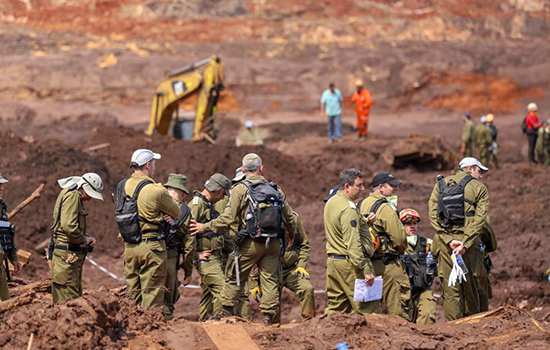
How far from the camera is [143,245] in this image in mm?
9344

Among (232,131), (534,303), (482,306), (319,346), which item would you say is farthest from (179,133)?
(319,346)

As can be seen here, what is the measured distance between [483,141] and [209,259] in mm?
15330

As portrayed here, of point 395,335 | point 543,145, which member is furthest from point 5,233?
point 543,145

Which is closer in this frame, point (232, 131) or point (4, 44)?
point (232, 131)

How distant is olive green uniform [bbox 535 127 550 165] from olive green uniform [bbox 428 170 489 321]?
643 inches

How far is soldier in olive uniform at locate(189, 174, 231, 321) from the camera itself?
1064cm

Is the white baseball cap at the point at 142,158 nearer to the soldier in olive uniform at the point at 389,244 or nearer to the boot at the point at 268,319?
the boot at the point at 268,319

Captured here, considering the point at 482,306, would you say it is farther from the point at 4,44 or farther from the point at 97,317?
the point at 4,44

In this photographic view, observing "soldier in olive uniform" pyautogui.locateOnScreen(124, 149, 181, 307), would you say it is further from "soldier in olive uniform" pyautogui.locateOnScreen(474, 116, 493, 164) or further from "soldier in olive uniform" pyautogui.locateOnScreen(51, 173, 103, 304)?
"soldier in olive uniform" pyautogui.locateOnScreen(474, 116, 493, 164)

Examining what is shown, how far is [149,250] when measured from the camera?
30.7 feet

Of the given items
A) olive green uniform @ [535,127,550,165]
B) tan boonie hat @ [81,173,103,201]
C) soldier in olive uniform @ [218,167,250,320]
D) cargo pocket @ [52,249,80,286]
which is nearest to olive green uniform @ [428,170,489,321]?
soldier in olive uniform @ [218,167,250,320]

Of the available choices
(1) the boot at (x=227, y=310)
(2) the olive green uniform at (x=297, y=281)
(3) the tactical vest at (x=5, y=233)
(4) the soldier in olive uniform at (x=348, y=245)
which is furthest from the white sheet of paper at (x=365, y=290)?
(3) the tactical vest at (x=5, y=233)

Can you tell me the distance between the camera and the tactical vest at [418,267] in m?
10.6

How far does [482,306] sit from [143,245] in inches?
171
